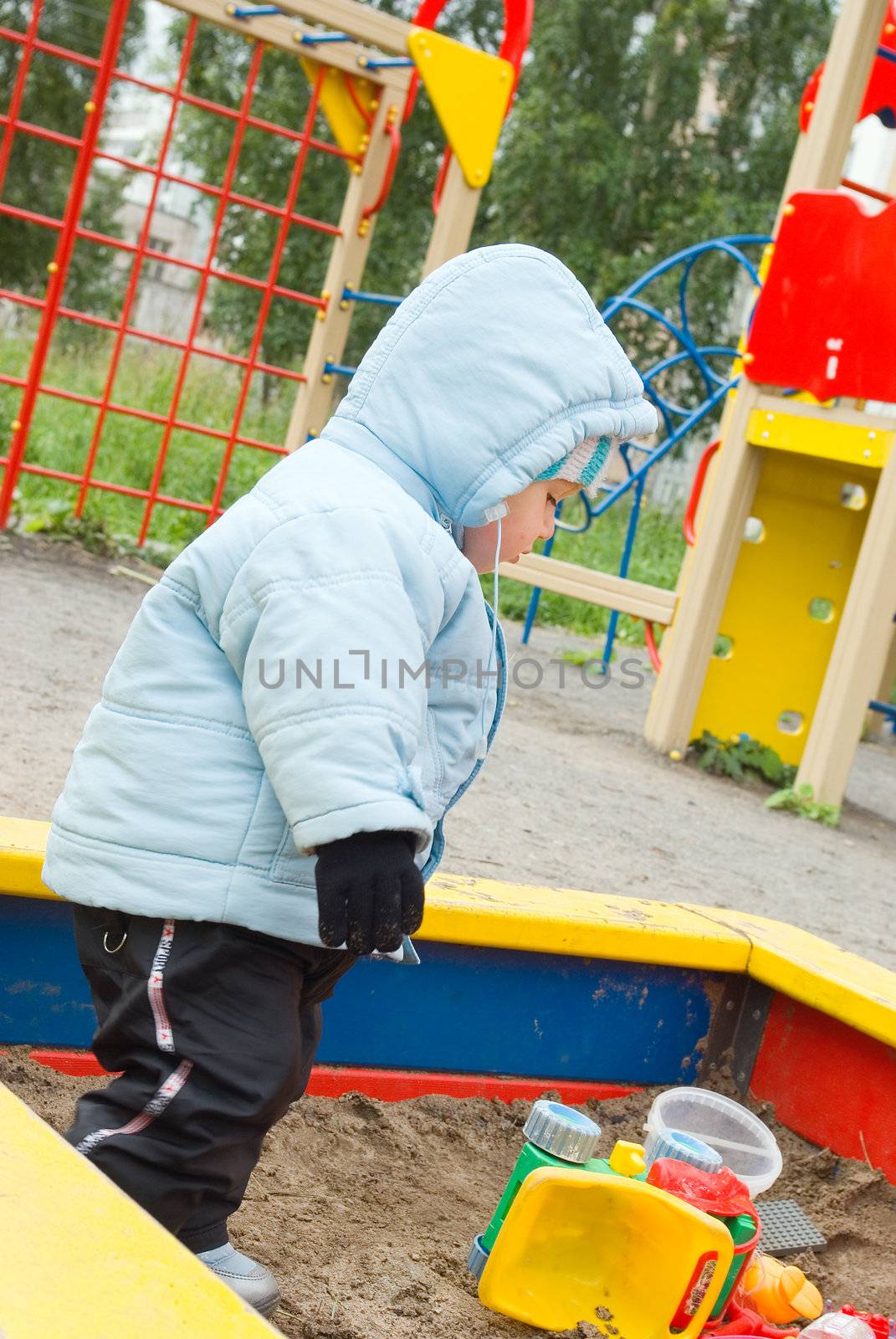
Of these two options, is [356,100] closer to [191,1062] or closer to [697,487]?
[697,487]

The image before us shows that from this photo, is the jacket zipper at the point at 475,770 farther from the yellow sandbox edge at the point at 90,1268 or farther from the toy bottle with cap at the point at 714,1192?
the yellow sandbox edge at the point at 90,1268

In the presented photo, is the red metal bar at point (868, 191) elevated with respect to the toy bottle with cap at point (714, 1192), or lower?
elevated

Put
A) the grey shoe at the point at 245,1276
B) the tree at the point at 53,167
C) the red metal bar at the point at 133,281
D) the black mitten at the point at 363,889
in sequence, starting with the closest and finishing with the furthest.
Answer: the black mitten at the point at 363,889, the grey shoe at the point at 245,1276, the red metal bar at the point at 133,281, the tree at the point at 53,167

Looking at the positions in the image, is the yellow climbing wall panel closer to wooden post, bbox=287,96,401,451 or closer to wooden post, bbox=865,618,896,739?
wooden post, bbox=865,618,896,739

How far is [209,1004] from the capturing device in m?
1.14

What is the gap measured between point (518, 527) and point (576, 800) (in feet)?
7.68

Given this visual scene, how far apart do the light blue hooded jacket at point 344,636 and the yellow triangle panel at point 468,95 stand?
4.36 meters

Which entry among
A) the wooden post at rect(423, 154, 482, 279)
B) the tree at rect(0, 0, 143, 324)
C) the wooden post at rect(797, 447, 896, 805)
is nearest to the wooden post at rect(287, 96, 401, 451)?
the wooden post at rect(423, 154, 482, 279)

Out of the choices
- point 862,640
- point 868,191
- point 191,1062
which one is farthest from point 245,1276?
point 868,191

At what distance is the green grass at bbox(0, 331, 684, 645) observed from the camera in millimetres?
6352

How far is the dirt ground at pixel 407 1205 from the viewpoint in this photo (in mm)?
1273

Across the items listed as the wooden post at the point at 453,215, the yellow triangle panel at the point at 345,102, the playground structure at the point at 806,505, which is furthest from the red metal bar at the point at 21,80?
the playground structure at the point at 806,505

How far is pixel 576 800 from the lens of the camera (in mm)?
3625

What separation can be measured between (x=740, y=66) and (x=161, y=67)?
11.2 metres
